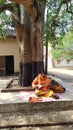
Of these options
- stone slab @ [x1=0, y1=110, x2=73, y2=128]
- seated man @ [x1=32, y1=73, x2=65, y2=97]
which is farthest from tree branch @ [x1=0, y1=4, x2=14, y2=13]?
stone slab @ [x1=0, y1=110, x2=73, y2=128]

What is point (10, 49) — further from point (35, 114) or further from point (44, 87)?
point (35, 114)

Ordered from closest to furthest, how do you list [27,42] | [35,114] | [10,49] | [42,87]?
[35,114] < [42,87] < [27,42] < [10,49]

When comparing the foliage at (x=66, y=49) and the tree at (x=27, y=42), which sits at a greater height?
the tree at (x=27, y=42)

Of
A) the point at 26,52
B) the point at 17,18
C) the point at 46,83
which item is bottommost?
the point at 46,83

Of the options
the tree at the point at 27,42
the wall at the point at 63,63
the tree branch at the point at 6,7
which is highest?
the tree branch at the point at 6,7

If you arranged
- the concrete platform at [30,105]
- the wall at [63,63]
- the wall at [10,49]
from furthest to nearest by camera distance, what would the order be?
1. the wall at [63,63]
2. the wall at [10,49]
3. the concrete platform at [30,105]

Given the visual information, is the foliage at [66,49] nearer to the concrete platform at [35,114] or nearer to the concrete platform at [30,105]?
the concrete platform at [30,105]

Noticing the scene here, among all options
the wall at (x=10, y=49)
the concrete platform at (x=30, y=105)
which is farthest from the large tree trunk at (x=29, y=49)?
the wall at (x=10, y=49)

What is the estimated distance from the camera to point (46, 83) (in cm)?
972

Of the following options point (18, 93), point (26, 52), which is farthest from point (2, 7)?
point (18, 93)

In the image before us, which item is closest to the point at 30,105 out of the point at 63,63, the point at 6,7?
the point at 6,7

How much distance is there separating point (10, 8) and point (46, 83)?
4628mm

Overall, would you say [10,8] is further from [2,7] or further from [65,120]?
[65,120]

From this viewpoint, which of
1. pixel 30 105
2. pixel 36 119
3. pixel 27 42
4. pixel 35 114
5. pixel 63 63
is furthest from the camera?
pixel 63 63
